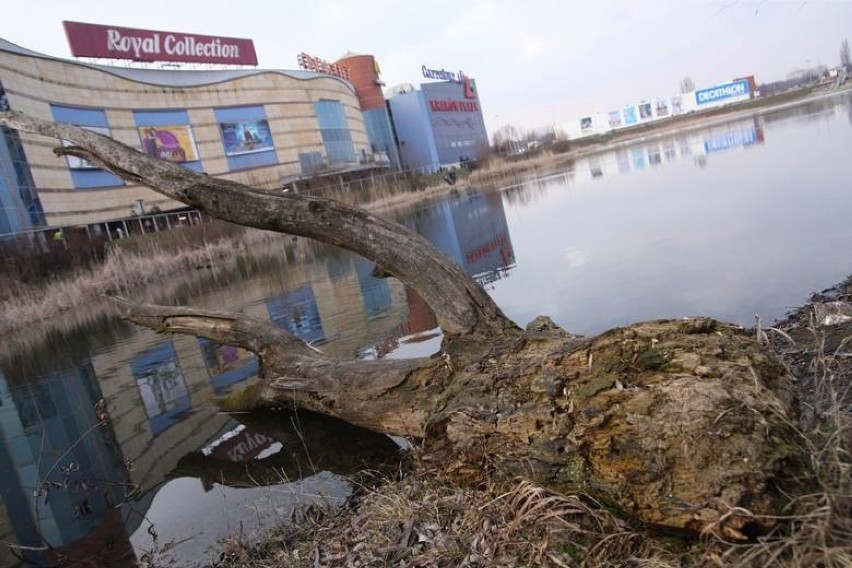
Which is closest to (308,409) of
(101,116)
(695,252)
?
(695,252)

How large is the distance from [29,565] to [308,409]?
2326 millimetres

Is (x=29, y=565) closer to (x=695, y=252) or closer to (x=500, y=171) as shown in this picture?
(x=695, y=252)

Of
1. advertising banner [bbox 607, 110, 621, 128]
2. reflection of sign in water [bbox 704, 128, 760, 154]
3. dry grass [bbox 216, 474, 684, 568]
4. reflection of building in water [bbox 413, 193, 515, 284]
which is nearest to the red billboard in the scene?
reflection of building in water [bbox 413, 193, 515, 284]

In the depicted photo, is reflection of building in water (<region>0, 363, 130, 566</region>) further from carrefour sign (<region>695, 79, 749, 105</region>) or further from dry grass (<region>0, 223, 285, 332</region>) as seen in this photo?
carrefour sign (<region>695, 79, 749, 105</region>)

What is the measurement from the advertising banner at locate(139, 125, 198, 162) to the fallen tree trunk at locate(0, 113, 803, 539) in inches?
1968

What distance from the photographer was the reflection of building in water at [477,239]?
444 inches

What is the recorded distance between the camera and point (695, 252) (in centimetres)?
841

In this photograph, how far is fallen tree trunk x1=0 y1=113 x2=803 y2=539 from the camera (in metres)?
2.18

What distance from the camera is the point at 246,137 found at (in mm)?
58875

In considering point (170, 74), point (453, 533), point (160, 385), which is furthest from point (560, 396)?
point (170, 74)

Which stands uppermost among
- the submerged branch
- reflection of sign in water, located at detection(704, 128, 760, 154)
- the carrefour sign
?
the carrefour sign

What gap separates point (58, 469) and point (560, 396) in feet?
16.4

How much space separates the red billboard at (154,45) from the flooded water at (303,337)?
40215mm

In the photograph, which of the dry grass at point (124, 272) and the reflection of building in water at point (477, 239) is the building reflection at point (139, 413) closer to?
the reflection of building in water at point (477, 239)
